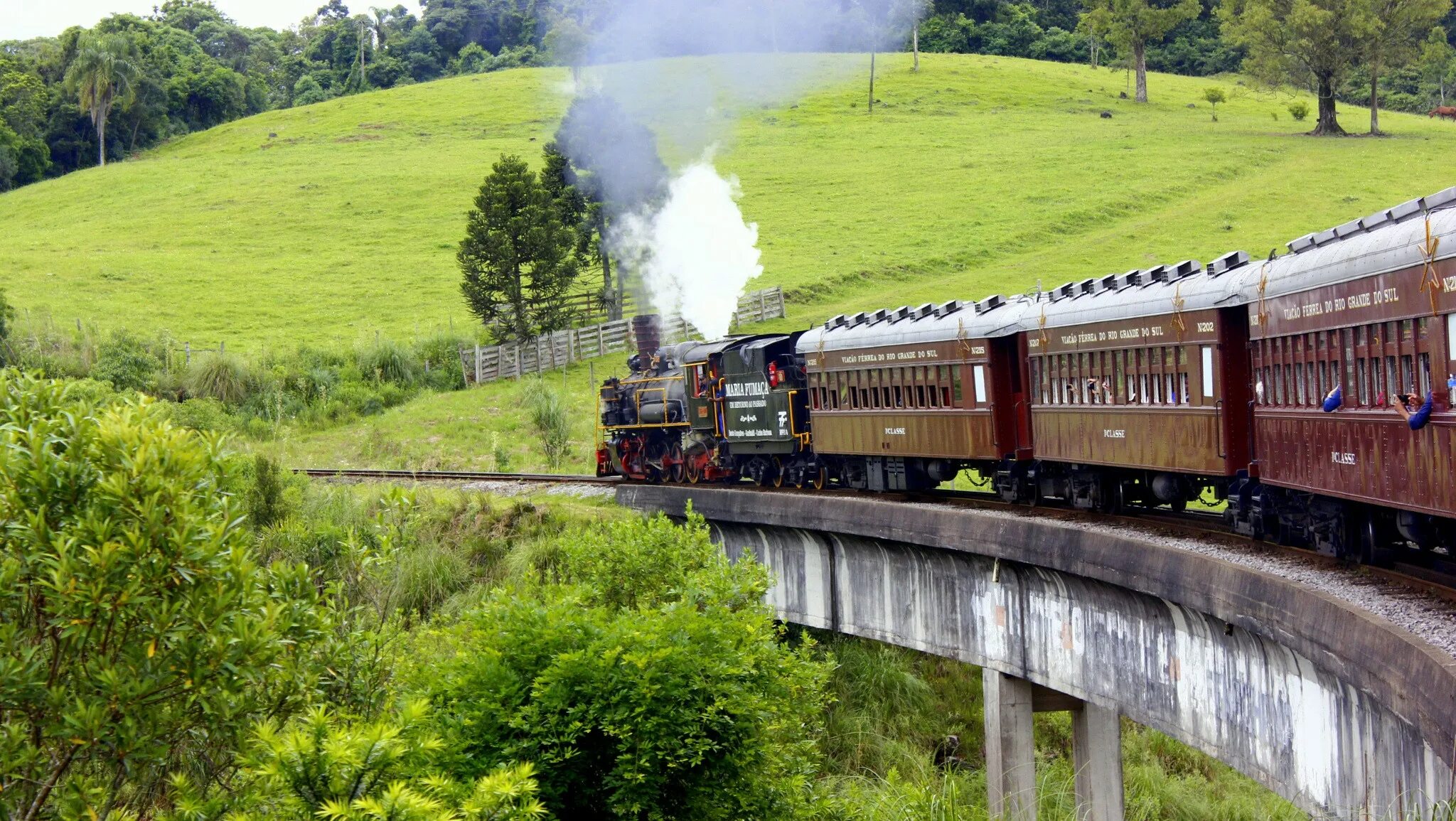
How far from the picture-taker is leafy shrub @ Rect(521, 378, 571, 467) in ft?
125

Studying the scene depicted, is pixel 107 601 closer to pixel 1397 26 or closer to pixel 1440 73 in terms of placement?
pixel 1397 26

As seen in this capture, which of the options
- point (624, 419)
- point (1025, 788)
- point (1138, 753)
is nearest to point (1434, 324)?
point (1025, 788)

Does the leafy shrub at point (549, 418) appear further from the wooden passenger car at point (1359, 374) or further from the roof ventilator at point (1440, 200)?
the roof ventilator at point (1440, 200)

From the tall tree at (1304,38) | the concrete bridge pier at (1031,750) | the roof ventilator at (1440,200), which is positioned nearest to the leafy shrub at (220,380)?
the concrete bridge pier at (1031,750)

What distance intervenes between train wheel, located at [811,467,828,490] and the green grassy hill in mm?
17639

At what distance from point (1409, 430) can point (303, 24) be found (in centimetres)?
16348

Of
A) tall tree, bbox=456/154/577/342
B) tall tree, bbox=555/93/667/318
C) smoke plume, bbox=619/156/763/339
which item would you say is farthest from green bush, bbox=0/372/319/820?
tall tree, bbox=456/154/577/342

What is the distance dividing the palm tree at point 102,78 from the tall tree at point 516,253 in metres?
63.9

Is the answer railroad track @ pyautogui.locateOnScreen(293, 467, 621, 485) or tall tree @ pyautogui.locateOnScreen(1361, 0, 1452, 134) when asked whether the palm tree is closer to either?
railroad track @ pyautogui.locateOnScreen(293, 467, 621, 485)

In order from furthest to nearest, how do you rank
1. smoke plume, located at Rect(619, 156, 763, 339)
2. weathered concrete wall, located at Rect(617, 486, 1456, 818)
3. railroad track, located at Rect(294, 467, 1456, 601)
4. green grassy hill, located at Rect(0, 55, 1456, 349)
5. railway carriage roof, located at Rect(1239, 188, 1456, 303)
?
green grassy hill, located at Rect(0, 55, 1456, 349), smoke plume, located at Rect(619, 156, 763, 339), railroad track, located at Rect(294, 467, 1456, 601), railway carriage roof, located at Rect(1239, 188, 1456, 303), weathered concrete wall, located at Rect(617, 486, 1456, 818)

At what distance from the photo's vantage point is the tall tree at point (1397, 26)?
69.2 meters

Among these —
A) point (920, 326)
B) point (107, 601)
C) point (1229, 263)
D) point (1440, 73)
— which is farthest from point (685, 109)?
point (1440, 73)

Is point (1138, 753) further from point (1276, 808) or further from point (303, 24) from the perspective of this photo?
point (303, 24)

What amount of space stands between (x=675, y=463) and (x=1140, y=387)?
13.2m
